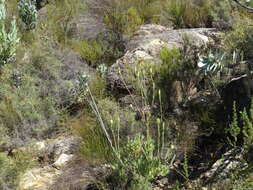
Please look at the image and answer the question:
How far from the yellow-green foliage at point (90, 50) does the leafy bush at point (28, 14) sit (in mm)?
860

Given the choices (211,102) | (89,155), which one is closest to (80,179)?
(89,155)

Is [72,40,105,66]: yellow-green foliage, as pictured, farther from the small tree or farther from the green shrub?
the green shrub

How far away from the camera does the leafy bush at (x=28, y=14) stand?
6543 mm

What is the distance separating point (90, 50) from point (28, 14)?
1.36 m

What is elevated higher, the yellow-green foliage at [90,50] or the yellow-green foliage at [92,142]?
the yellow-green foliage at [90,50]

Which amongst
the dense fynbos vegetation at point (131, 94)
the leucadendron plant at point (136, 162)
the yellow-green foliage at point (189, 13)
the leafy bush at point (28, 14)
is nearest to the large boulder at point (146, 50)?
the dense fynbos vegetation at point (131, 94)

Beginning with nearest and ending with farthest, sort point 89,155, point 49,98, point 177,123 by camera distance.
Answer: point 89,155, point 177,123, point 49,98

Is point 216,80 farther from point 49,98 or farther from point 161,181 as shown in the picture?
→ point 49,98

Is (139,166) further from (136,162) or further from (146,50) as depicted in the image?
Result: (146,50)

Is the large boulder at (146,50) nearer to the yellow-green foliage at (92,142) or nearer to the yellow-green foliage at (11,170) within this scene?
the yellow-green foliage at (92,142)

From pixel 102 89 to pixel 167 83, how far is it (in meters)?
1.11

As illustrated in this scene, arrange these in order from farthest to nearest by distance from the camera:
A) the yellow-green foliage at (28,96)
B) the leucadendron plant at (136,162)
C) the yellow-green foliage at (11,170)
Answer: the yellow-green foliage at (28,96) < the yellow-green foliage at (11,170) < the leucadendron plant at (136,162)

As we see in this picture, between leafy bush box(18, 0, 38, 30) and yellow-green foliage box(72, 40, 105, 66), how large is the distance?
860mm

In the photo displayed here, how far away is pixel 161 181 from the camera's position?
329 cm
